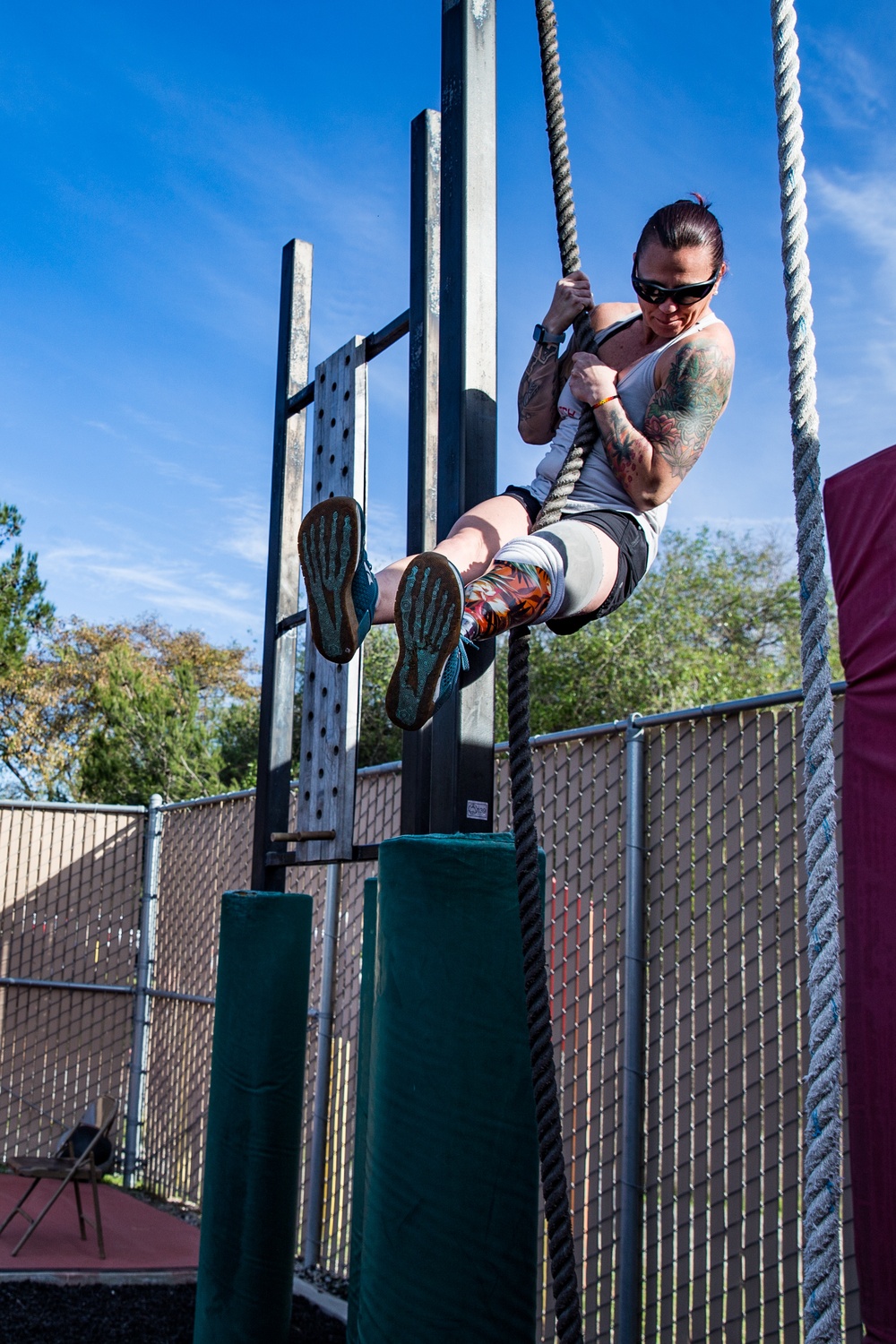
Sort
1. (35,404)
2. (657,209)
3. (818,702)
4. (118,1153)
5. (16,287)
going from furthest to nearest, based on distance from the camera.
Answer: (35,404) → (16,287) → (118,1153) → (657,209) → (818,702)

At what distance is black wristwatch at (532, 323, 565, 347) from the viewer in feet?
8.61

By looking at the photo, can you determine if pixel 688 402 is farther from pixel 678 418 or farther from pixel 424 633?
pixel 424 633

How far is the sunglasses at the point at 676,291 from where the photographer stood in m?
2.39

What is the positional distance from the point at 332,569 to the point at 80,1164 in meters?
4.39

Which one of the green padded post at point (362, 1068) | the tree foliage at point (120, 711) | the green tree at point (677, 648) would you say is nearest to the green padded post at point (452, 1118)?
the green padded post at point (362, 1068)

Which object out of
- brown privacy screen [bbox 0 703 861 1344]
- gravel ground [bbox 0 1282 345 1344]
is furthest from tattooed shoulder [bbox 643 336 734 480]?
gravel ground [bbox 0 1282 345 1344]

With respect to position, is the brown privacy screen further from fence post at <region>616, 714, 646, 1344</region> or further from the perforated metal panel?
the perforated metal panel

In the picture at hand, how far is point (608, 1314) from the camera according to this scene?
3.34 metres

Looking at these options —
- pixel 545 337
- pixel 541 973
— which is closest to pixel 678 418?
pixel 545 337

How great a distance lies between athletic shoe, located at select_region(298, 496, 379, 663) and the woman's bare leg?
4.2 inches

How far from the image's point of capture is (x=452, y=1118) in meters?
1.91

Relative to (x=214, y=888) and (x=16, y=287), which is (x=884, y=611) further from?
(x=16, y=287)

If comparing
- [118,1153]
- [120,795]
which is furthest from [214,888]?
[120,795]

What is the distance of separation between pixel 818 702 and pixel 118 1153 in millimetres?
7377
